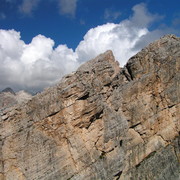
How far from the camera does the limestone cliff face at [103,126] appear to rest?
46.3 m

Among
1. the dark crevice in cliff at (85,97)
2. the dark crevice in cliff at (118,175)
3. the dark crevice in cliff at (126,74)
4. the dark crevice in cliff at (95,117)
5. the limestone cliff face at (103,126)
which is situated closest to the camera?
the limestone cliff face at (103,126)

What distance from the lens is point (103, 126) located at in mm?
52594

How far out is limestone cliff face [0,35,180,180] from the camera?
152ft

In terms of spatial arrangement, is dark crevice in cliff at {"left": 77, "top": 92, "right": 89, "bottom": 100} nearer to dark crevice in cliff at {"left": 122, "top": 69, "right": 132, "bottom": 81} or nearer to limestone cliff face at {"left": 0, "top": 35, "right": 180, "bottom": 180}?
limestone cliff face at {"left": 0, "top": 35, "right": 180, "bottom": 180}

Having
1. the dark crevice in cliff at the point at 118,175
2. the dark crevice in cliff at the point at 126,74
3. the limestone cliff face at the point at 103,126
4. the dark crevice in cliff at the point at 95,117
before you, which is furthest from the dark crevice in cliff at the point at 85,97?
the dark crevice in cliff at the point at 118,175

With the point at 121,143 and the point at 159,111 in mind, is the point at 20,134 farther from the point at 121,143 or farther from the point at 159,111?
the point at 159,111

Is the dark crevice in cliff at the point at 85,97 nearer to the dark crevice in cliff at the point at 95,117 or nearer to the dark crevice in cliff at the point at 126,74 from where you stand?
the dark crevice in cliff at the point at 95,117

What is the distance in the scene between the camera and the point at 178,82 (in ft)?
183

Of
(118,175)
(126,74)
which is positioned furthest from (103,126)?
(126,74)

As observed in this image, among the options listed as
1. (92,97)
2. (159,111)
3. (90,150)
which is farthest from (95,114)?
(159,111)

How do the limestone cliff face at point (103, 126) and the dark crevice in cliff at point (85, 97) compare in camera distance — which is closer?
the limestone cliff face at point (103, 126)

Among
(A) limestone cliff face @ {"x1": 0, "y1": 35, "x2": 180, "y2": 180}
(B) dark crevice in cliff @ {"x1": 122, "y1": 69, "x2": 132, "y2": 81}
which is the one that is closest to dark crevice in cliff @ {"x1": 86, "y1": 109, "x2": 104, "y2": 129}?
(A) limestone cliff face @ {"x1": 0, "y1": 35, "x2": 180, "y2": 180}

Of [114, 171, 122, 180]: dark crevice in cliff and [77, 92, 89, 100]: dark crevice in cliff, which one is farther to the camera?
[114, 171, 122, 180]: dark crevice in cliff

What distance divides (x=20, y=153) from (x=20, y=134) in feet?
10.9
